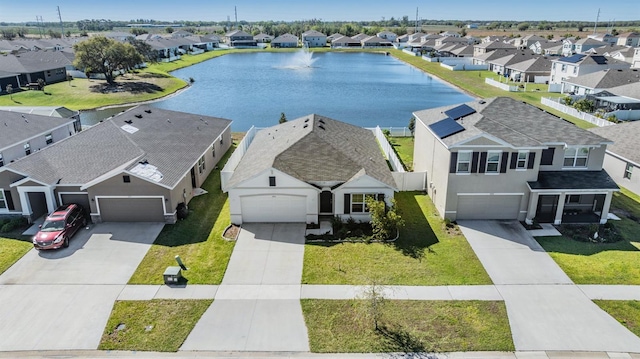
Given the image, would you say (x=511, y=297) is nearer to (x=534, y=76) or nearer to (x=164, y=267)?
(x=164, y=267)

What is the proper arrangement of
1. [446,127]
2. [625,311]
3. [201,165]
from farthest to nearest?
[201,165]
[446,127]
[625,311]

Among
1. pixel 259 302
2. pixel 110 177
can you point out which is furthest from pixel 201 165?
pixel 259 302

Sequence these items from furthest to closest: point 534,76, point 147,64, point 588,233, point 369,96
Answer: point 147,64 → point 534,76 → point 369,96 → point 588,233

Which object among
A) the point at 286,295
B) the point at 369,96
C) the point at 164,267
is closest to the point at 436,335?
the point at 286,295

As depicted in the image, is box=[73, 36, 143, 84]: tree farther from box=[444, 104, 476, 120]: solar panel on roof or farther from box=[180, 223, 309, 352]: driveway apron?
box=[444, 104, 476, 120]: solar panel on roof

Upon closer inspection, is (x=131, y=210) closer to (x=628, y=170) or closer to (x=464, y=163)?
(x=464, y=163)

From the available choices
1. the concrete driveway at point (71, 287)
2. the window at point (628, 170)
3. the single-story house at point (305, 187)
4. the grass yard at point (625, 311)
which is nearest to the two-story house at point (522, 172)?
the single-story house at point (305, 187)
